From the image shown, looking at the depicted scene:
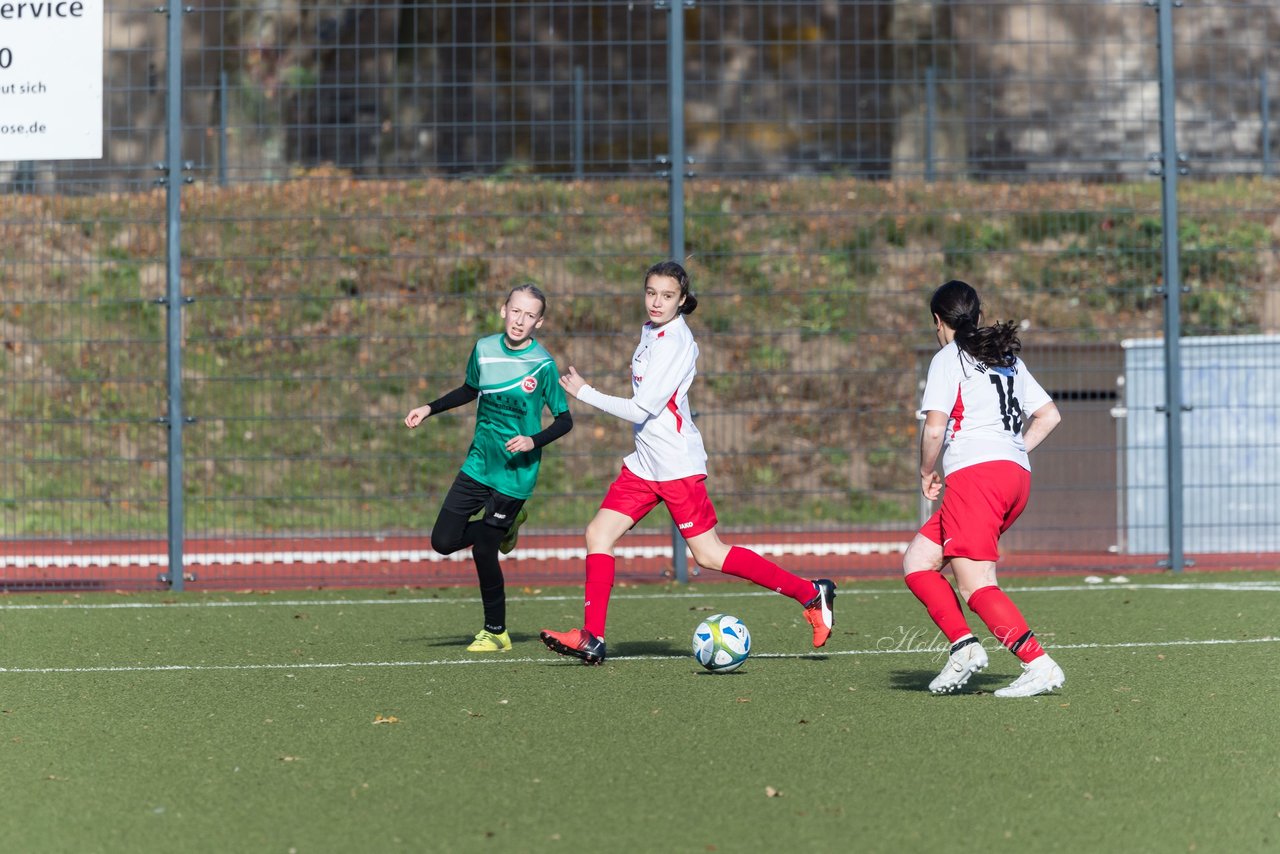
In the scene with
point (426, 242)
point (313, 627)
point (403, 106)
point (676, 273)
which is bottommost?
point (313, 627)

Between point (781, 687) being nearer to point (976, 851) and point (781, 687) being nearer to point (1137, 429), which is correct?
point (976, 851)

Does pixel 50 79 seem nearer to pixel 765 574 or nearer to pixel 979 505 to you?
pixel 765 574

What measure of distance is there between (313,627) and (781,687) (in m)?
3.21

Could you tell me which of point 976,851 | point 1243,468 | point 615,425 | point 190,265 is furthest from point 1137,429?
point 190,265

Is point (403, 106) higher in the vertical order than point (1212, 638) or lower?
higher

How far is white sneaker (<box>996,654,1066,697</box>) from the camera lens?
627 cm

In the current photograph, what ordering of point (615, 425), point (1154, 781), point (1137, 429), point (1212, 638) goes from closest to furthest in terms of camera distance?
point (1154, 781)
point (1212, 638)
point (1137, 429)
point (615, 425)

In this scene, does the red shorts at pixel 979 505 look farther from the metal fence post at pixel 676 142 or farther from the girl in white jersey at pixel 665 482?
the metal fence post at pixel 676 142

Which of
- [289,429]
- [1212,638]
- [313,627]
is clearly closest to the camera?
[1212,638]

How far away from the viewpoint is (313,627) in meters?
9.02

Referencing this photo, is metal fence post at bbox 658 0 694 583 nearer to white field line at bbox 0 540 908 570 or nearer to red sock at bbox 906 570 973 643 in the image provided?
white field line at bbox 0 540 908 570

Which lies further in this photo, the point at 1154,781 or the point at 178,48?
the point at 178,48

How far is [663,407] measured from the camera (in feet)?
24.1

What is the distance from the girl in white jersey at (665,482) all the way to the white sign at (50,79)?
4959mm
